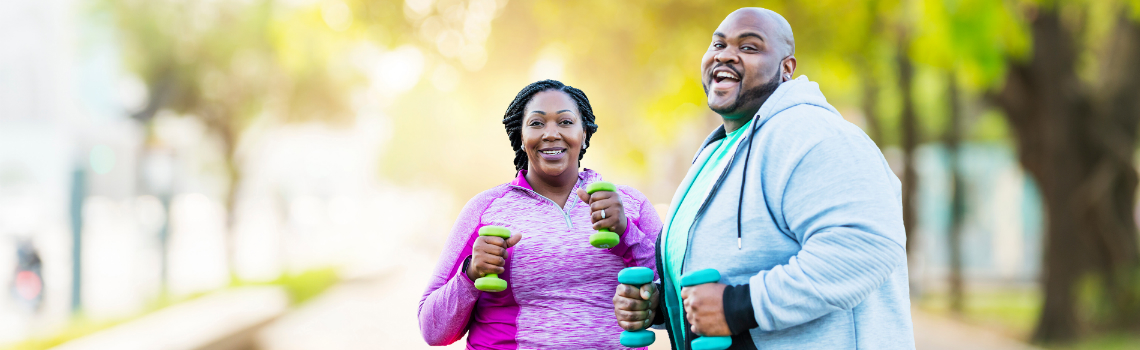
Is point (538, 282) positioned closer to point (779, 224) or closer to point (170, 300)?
point (779, 224)

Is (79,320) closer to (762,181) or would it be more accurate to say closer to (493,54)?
(493,54)

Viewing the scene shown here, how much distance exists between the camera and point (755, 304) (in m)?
2.10

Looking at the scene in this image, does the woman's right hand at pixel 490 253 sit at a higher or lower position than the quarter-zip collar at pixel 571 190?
lower

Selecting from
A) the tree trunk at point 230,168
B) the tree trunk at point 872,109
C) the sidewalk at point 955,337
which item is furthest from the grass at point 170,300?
the tree trunk at point 872,109

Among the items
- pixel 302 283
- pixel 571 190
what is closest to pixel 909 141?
pixel 302 283

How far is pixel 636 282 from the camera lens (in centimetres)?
249

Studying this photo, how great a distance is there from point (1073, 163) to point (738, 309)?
10522 mm

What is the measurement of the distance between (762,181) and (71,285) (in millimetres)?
12364

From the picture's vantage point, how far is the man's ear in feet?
7.95

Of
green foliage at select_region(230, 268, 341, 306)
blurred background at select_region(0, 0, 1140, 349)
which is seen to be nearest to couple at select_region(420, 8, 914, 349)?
blurred background at select_region(0, 0, 1140, 349)

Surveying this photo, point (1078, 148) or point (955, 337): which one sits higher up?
point (1078, 148)

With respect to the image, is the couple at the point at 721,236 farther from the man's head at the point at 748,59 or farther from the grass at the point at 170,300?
the grass at the point at 170,300

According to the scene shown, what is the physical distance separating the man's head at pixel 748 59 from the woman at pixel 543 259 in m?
0.49

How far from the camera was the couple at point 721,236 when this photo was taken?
206 cm
